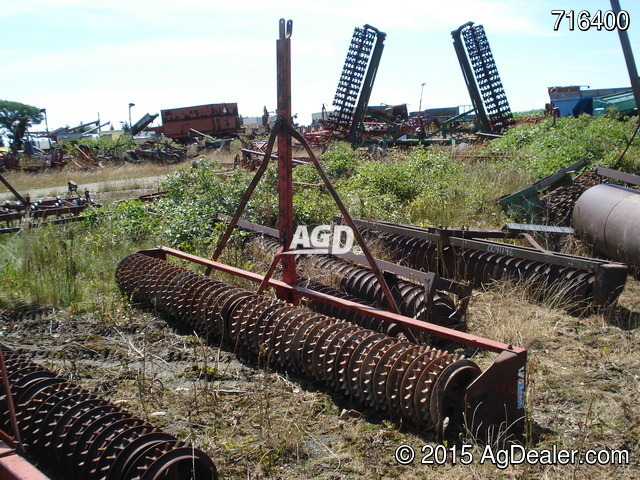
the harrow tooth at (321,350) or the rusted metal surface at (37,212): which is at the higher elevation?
the rusted metal surface at (37,212)

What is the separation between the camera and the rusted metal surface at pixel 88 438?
2.35m

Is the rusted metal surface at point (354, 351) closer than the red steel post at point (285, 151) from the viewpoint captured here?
Yes

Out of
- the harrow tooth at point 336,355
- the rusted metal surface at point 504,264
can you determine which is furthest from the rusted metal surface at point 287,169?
the rusted metal surface at point 504,264

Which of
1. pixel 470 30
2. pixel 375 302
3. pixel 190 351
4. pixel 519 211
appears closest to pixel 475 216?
pixel 519 211

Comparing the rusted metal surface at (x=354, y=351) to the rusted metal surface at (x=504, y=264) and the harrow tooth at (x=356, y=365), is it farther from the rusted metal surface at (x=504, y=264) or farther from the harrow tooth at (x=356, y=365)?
the rusted metal surface at (x=504, y=264)

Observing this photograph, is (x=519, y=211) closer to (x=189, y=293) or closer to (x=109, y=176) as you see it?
(x=189, y=293)

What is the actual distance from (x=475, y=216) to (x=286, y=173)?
4.59 meters

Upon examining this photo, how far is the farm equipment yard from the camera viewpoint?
2803 mm

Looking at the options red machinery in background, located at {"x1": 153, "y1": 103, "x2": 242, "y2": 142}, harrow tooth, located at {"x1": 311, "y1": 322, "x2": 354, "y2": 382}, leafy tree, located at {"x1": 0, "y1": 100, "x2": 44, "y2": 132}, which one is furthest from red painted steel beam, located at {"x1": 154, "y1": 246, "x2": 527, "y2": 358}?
leafy tree, located at {"x1": 0, "y1": 100, "x2": 44, "y2": 132}

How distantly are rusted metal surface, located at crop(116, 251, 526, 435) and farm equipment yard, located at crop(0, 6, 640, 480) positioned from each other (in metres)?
0.01

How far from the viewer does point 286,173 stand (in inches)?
167

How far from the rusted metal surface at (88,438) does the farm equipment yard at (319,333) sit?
1 cm

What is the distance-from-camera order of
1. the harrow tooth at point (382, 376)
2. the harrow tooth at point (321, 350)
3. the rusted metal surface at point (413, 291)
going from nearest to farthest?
the harrow tooth at point (382, 376)
the harrow tooth at point (321, 350)
the rusted metal surface at point (413, 291)

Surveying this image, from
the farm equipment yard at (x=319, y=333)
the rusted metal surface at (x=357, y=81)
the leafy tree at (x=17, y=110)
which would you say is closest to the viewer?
the farm equipment yard at (x=319, y=333)
